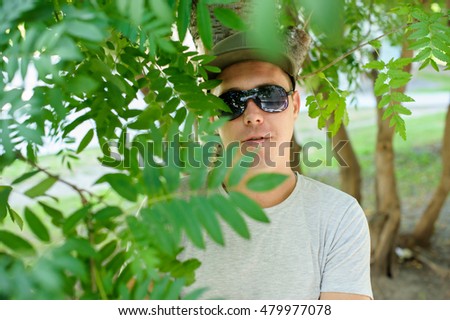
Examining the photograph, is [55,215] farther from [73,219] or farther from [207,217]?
[207,217]

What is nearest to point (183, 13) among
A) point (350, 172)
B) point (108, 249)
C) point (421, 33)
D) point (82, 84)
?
point (82, 84)

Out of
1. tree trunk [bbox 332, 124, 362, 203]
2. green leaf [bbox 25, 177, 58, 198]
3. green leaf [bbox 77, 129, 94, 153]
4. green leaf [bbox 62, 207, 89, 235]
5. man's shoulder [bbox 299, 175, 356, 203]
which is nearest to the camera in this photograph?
green leaf [bbox 62, 207, 89, 235]

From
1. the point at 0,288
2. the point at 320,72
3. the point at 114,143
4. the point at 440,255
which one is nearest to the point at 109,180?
the point at 0,288

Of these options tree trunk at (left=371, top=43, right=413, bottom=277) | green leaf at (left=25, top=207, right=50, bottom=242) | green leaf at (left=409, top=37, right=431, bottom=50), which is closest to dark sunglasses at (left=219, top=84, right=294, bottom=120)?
green leaf at (left=409, top=37, right=431, bottom=50)

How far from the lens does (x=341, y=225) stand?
5.56ft

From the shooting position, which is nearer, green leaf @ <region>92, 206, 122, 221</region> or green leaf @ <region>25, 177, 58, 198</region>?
green leaf @ <region>92, 206, 122, 221</region>

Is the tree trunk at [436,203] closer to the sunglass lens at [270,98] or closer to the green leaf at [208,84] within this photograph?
the sunglass lens at [270,98]

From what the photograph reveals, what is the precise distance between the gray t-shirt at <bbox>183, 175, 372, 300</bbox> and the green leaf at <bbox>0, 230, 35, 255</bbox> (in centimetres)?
80

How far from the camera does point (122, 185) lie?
0.94 m

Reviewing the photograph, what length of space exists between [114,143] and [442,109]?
9.53 m

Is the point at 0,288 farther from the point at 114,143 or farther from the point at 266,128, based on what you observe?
the point at 266,128

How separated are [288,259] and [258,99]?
485 millimetres

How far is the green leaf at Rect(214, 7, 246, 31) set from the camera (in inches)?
37.8

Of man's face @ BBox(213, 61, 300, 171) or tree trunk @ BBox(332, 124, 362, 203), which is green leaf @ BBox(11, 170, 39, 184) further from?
tree trunk @ BBox(332, 124, 362, 203)
